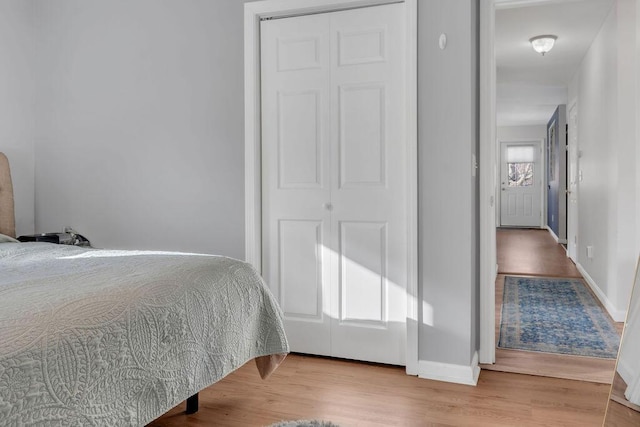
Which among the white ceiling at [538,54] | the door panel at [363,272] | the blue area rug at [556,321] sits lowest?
the blue area rug at [556,321]

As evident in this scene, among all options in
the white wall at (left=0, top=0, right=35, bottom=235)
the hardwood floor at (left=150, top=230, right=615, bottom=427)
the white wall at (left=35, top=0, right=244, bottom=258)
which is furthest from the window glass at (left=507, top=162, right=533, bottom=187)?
the white wall at (left=0, top=0, right=35, bottom=235)

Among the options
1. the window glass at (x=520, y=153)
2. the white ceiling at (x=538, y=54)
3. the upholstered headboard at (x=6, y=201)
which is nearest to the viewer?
the upholstered headboard at (x=6, y=201)

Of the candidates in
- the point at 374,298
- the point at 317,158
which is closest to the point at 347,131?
the point at 317,158

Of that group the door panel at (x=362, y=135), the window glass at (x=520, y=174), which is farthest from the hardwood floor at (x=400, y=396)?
the window glass at (x=520, y=174)

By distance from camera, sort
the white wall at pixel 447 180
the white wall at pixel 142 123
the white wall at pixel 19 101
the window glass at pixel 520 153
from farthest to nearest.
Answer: the window glass at pixel 520 153, the white wall at pixel 19 101, the white wall at pixel 142 123, the white wall at pixel 447 180

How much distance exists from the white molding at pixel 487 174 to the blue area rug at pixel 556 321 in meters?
0.42

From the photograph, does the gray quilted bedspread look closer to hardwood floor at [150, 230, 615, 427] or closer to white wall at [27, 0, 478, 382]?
hardwood floor at [150, 230, 615, 427]

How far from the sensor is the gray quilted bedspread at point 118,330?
105 cm

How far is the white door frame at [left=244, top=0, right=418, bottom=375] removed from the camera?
106 inches

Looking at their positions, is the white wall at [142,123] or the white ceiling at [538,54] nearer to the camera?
the white wall at [142,123]

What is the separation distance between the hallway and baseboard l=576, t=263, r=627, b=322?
0.32 feet

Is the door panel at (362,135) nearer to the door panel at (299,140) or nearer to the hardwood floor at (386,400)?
the door panel at (299,140)

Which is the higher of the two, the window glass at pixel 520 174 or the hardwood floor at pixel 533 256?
the window glass at pixel 520 174

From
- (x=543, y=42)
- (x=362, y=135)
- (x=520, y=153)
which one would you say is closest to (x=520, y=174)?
(x=520, y=153)
